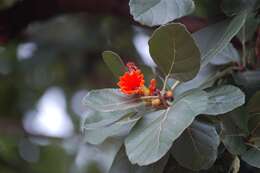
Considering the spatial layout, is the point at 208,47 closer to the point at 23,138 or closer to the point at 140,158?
the point at 140,158

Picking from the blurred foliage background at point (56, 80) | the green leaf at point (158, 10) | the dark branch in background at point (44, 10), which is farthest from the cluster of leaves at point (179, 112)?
the blurred foliage background at point (56, 80)

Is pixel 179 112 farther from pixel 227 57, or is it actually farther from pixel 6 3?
pixel 6 3

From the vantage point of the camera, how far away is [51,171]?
63.0 inches

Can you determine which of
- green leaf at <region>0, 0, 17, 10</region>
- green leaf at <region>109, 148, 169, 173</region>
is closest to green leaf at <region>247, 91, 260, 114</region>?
green leaf at <region>109, 148, 169, 173</region>

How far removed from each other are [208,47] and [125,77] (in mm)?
107

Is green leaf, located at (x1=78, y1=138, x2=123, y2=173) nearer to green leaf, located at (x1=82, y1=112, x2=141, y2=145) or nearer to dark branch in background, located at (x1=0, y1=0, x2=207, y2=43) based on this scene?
dark branch in background, located at (x1=0, y1=0, x2=207, y2=43)

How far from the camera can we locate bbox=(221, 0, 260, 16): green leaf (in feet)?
2.03

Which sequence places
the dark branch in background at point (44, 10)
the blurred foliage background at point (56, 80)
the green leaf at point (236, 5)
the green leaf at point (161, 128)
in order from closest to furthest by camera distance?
the green leaf at point (161, 128), the green leaf at point (236, 5), the dark branch in background at point (44, 10), the blurred foliage background at point (56, 80)

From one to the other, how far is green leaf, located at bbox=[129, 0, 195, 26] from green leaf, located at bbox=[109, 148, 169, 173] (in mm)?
139

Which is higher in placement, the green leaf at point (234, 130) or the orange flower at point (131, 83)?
the orange flower at point (131, 83)


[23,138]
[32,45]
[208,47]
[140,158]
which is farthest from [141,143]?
[32,45]

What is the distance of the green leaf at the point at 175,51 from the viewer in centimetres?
52

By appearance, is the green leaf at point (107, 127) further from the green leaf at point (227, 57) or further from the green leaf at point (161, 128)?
the green leaf at point (227, 57)

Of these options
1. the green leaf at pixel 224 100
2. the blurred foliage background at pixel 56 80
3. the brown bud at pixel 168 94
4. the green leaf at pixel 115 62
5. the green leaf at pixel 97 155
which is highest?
the green leaf at pixel 115 62
